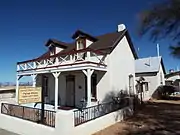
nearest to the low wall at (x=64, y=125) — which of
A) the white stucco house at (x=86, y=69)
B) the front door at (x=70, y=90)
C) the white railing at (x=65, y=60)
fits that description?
the white stucco house at (x=86, y=69)

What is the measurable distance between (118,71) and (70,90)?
14.6ft

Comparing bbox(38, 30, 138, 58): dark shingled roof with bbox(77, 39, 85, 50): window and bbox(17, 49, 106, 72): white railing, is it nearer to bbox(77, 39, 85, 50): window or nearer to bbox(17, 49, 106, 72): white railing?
bbox(77, 39, 85, 50): window

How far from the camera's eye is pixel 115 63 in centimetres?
1575

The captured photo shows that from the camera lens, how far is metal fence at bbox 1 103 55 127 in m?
9.08

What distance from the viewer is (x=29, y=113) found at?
10.5 meters

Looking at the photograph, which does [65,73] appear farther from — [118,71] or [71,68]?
[118,71]

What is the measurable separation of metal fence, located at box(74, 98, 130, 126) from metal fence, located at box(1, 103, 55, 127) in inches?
44.0

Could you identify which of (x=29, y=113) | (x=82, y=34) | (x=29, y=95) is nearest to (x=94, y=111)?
(x=29, y=95)

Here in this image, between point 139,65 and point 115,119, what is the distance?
Result: 66.0 ft

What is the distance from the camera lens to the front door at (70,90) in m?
17.1

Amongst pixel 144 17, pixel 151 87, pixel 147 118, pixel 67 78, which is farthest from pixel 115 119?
pixel 151 87

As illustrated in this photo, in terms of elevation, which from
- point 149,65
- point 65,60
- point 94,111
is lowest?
point 94,111

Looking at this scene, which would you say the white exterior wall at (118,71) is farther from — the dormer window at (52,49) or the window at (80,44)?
the dormer window at (52,49)

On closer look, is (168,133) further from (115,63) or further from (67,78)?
(67,78)
